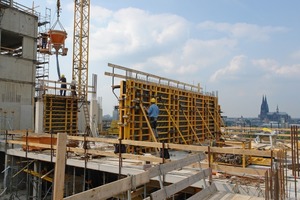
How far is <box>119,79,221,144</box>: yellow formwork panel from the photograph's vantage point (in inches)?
484

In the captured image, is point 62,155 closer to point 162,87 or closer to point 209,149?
point 209,149

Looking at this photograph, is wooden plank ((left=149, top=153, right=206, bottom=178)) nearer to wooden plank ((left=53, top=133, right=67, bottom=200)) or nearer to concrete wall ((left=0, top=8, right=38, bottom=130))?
wooden plank ((left=53, top=133, right=67, bottom=200))

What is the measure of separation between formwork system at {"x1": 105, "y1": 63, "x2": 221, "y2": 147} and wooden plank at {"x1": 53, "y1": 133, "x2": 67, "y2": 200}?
843cm

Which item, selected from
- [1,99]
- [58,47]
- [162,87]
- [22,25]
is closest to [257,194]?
[162,87]

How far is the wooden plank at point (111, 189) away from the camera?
11.2 feet

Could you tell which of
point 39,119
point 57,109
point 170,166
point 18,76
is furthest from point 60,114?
point 170,166

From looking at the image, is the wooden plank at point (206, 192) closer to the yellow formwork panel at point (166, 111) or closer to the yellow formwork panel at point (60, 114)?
the yellow formwork panel at point (166, 111)

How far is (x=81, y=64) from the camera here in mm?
34531

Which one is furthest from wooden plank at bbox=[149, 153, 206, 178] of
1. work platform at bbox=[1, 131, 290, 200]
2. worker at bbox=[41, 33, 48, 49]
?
worker at bbox=[41, 33, 48, 49]

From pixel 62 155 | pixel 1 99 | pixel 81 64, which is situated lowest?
pixel 62 155

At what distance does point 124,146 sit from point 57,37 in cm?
1929

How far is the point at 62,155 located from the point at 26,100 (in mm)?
20860

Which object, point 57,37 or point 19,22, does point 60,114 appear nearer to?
point 19,22

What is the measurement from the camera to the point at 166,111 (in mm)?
15062
